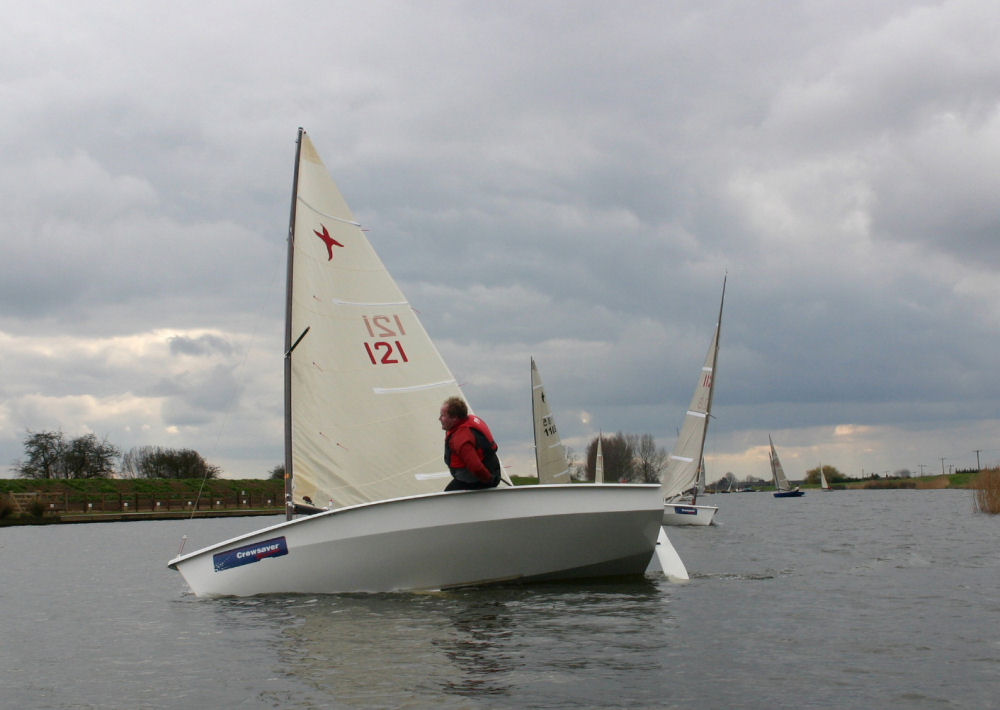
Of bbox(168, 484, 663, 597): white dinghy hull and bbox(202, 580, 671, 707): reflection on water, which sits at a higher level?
bbox(168, 484, 663, 597): white dinghy hull

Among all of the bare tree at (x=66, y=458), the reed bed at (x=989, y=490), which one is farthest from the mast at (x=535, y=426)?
the bare tree at (x=66, y=458)

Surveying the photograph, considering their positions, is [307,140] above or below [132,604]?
above

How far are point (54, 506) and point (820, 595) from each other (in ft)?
184

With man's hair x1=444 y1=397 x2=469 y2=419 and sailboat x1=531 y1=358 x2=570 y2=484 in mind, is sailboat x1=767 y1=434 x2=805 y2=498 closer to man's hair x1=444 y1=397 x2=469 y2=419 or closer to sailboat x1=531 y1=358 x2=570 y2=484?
sailboat x1=531 y1=358 x2=570 y2=484

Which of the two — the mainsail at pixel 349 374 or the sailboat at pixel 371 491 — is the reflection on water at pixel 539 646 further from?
the mainsail at pixel 349 374

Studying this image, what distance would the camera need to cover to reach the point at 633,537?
470 inches

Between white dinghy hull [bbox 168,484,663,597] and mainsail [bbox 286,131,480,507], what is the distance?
1.83m

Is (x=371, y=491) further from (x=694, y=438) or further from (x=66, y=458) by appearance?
(x=66, y=458)

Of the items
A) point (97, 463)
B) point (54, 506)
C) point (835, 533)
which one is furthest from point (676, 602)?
point (97, 463)

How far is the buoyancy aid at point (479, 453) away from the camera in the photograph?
1123cm

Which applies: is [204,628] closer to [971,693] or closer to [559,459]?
[971,693]

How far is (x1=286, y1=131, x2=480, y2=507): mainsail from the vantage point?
1378cm

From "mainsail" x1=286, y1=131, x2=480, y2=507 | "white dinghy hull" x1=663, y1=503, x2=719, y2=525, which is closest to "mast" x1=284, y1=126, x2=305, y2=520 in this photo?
"mainsail" x1=286, y1=131, x2=480, y2=507

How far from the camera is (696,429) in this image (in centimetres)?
3925
